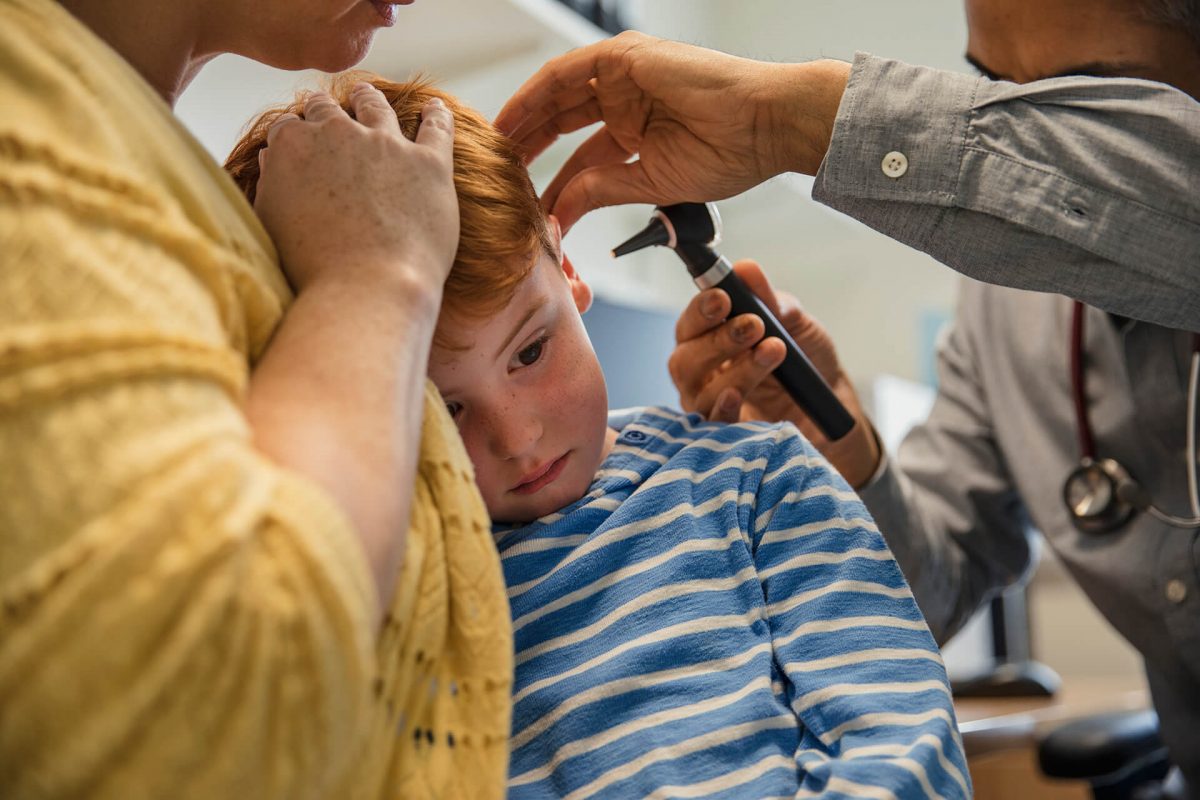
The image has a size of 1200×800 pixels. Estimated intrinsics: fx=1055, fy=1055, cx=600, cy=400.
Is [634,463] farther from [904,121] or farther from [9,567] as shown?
[9,567]

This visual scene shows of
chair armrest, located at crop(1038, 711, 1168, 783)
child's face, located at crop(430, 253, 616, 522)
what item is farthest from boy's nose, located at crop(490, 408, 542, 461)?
chair armrest, located at crop(1038, 711, 1168, 783)

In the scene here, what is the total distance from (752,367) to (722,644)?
365mm

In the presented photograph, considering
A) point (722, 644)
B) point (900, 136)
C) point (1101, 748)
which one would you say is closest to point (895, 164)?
point (900, 136)

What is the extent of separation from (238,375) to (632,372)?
108 centimetres

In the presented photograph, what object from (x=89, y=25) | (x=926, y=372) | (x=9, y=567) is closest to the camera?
(x=9, y=567)

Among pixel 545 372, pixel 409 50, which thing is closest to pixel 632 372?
pixel 409 50

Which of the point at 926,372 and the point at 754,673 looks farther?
the point at 926,372

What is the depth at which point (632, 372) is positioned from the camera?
1497 mm

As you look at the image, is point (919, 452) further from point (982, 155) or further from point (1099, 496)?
point (982, 155)

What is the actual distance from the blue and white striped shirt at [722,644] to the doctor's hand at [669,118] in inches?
10.0

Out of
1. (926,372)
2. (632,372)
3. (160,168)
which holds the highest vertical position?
(160,168)

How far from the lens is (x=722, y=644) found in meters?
0.73

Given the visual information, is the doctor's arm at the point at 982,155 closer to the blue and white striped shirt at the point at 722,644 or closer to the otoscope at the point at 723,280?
the otoscope at the point at 723,280

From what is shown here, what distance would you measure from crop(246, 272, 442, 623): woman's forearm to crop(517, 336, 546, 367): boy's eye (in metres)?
0.31
